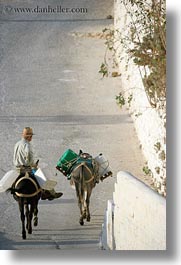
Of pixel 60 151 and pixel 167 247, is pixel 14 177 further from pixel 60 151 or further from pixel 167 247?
pixel 167 247

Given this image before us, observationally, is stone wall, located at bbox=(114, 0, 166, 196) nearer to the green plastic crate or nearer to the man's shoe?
the green plastic crate

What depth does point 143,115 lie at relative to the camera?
5332mm

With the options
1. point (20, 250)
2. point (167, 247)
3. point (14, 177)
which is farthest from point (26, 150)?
point (167, 247)

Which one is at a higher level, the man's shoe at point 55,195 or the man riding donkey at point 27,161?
the man riding donkey at point 27,161

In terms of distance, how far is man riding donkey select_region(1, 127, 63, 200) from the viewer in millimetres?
5109

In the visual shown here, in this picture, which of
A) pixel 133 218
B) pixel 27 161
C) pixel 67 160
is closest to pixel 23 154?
pixel 27 161

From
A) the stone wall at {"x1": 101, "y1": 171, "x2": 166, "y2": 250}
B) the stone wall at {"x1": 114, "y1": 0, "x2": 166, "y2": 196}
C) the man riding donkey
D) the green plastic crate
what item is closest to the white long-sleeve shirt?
the man riding donkey

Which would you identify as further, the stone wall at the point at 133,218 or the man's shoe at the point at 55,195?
the man's shoe at the point at 55,195

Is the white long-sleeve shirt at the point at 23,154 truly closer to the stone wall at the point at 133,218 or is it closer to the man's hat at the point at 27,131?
the man's hat at the point at 27,131

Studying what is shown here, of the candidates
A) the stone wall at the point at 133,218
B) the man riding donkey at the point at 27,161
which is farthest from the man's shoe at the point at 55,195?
the stone wall at the point at 133,218

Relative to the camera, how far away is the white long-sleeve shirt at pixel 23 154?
512cm

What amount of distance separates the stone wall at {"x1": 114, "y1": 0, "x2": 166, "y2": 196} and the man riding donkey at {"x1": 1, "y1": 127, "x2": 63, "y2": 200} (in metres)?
0.59

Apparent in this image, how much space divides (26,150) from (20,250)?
1.93 feet

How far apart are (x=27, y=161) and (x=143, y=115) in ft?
2.54
